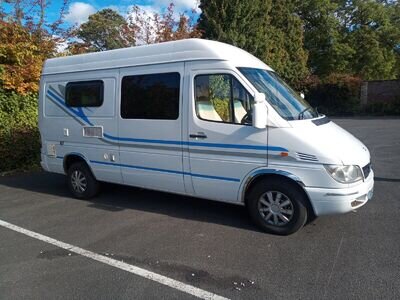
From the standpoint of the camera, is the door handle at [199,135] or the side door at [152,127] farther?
the side door at [152,127]

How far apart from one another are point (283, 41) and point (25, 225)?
74.3 feet

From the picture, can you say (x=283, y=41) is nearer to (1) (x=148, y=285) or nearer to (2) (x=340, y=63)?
(2) (x=340, y=63)

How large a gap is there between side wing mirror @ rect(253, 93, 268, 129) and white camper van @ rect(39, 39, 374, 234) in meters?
0.01

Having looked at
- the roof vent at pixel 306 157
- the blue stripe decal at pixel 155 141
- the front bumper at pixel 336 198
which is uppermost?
the blue stripe decal at pixel 155 141

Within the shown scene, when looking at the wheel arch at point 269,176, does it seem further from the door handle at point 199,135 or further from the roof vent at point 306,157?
the door handle at point 199,135

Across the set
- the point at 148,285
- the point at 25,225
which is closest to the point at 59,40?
the point at 25,225

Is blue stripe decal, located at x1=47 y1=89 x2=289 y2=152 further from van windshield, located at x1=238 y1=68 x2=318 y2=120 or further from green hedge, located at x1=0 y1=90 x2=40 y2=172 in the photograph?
green hedge, located at x1=0 y1=90 x2=40 y2=172

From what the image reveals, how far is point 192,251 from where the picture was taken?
14.3 ft

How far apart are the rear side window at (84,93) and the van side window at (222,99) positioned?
1935 mm

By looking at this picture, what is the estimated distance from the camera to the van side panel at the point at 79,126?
6016mm

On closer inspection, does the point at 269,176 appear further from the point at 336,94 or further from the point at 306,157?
the point at 336,94

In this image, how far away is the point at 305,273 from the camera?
376cm

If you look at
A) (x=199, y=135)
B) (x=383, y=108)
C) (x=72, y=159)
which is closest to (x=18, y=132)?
(x=72, y=159)

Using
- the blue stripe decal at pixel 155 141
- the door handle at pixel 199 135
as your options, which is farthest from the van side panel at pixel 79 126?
the door handle at pixel 199 135
